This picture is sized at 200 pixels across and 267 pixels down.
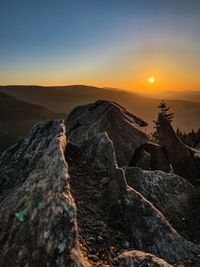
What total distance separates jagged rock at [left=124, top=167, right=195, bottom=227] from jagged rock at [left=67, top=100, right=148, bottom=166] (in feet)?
11.4

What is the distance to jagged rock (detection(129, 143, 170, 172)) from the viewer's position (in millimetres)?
16016

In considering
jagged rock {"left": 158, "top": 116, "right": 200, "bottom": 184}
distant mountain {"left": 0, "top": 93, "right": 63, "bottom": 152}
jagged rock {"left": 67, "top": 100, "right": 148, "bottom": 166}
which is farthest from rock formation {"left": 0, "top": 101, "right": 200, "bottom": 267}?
distant mountain {"left": 0, "top": 93, "right": 63, "bottom": 152}

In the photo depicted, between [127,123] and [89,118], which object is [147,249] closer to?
[127,123]

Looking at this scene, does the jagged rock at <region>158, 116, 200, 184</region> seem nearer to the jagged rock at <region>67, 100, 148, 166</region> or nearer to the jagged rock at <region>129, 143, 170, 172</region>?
the jagged rock at <region>129, 143, 170, 172</region>

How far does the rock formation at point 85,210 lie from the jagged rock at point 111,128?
3.95 m

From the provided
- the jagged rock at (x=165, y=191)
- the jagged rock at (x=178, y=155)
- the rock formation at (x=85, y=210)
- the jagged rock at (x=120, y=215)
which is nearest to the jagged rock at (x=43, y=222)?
the rock formation at (x=85, y=210)

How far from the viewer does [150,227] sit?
9.22 meters

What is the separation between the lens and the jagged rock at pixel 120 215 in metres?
8.63

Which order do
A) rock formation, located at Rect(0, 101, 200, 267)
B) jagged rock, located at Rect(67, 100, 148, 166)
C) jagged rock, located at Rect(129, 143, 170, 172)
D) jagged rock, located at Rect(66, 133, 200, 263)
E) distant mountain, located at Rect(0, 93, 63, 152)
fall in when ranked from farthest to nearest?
distant mountain, located at Rect(0, 93, 63, 152), jagged rock, located at Rect(67, 100, 148, 166), jagged rock, located at Rect(129, 143, 170, 172), jagged rock, located at Rect(66, 133, 200, 263), rock formation, located at Rect(0, 101, 200, 267)

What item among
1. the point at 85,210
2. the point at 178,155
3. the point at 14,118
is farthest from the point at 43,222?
the point at 14,118

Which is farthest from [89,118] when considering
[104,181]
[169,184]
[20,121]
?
[20,121]

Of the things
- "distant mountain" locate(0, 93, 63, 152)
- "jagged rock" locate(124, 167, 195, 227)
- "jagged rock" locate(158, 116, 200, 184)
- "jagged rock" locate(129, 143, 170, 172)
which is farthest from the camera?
"distant mountain" locate(0, 93, 63, 152)

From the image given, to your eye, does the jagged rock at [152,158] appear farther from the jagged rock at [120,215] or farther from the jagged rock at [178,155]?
the jagged rock at [120,215]

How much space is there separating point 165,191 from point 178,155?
4.21m
